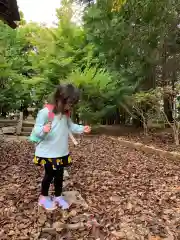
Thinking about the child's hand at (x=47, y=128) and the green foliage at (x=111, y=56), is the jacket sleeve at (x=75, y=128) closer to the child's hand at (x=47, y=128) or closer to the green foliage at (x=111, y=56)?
the child's hand at (x=47, y=128)

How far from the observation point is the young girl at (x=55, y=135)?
333cm

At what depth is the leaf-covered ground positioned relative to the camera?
2.98 meters

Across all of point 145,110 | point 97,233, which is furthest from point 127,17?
point 97,233

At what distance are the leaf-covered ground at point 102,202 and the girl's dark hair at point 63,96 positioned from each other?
1184mm

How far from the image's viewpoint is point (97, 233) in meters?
2.95

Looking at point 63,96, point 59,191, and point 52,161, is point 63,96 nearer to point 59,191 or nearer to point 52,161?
point 52,161

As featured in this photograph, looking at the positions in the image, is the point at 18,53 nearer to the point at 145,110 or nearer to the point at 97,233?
the point at 145,110

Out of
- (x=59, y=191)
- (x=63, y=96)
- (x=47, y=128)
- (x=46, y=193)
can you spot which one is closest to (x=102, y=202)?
(x=59, y=191)

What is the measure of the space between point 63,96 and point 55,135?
45 centimetres

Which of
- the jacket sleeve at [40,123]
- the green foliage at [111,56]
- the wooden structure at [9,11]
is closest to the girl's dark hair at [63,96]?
the jacket sleeve at [40,123]

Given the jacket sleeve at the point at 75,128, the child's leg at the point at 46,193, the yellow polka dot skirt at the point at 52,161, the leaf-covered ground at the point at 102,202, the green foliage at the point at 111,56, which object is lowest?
the leaf-covered ground at the point at 102,202

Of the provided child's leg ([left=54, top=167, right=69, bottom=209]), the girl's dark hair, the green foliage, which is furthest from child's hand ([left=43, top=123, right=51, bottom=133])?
the green foliage

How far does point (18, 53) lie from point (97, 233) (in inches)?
750

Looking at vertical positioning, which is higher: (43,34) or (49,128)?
(43,34)
